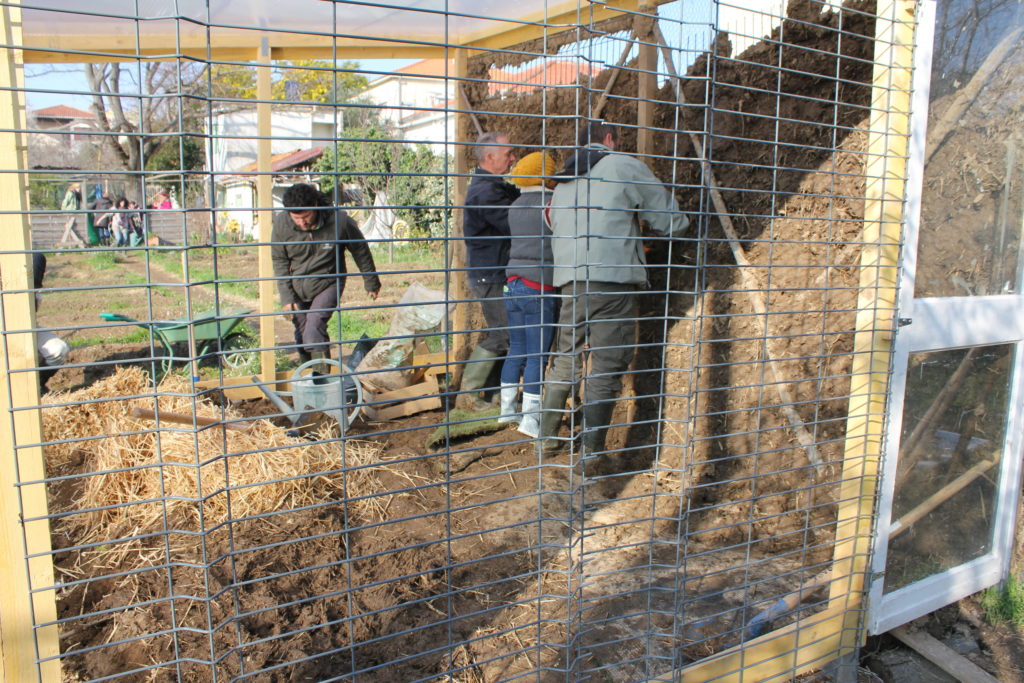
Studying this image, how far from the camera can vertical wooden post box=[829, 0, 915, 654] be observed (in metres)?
2.62

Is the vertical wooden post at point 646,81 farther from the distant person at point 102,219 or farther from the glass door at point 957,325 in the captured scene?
the distant person at point 102,219

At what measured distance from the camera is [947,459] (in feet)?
10.3

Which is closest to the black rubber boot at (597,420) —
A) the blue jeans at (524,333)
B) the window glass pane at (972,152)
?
the blue jeans at (524,333)

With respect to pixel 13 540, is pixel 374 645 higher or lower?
lower

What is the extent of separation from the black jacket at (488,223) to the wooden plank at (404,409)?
1.04 metres

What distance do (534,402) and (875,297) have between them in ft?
7.94

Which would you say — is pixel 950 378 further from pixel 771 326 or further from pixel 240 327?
pixel 240 327

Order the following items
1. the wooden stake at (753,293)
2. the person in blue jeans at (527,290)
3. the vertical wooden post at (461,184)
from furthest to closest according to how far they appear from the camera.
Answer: the vertical wooden post at (461,184) < the person in blue jeans at (527,290) < the wooden stake at (753,293)

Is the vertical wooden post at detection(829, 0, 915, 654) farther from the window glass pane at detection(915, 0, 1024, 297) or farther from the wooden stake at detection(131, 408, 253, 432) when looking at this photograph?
the wooden stake at detection(131, 408, 253, 432)

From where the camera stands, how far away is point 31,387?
166 centimetres

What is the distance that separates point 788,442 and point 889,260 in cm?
138

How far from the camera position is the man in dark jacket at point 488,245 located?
499cm

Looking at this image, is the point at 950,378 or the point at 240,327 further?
the point at 240,327

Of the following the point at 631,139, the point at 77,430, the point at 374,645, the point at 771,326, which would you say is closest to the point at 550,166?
the point at 631,139
